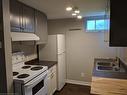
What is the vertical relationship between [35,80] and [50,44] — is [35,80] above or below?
below

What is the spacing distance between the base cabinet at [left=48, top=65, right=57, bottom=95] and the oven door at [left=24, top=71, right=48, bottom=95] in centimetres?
42

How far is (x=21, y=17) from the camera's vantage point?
229 cm

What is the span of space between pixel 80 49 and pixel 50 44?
1.13 metres

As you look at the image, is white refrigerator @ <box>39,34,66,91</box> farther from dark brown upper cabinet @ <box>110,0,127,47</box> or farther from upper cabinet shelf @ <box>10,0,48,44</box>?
dark brown upper cabinet @ <box>110,0,127,47</box>

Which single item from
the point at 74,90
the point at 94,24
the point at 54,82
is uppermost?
the point at 94,24

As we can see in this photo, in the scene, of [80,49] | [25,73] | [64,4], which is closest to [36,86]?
[25,73]

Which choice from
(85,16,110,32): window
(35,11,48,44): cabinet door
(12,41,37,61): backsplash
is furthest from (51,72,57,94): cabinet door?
(85,16,110,32): window

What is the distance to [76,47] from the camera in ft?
13.1

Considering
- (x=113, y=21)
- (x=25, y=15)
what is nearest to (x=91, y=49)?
(x=25, y=15)

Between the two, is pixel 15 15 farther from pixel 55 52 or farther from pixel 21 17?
pixel 55 52

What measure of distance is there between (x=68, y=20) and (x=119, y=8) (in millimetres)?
2858

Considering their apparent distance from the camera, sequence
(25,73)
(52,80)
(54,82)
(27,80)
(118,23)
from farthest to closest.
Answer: (54,82) < (52,80) < (25,73) < (27,80) < (118,23)

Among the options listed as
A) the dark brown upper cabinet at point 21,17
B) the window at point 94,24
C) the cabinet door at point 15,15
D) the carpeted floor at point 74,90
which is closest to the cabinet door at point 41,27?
the dark brown upper cabinet at point 21,17

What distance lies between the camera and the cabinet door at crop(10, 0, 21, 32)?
6.68 ft
